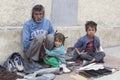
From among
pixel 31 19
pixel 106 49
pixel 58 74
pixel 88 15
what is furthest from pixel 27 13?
pixel 106 49

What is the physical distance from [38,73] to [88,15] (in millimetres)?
2876

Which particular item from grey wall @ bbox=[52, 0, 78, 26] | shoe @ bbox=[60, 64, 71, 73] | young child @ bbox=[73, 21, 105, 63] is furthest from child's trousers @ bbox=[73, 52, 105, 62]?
grey wall @ bbox=[52, 0, 78, 26]

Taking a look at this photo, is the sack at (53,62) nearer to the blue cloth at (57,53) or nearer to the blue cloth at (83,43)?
the blue cloth at (57,53)

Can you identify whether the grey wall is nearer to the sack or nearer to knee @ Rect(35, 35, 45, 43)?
knee @ Rect(35, 35, 45, 43)

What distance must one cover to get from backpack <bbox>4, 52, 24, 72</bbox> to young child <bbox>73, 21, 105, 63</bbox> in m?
1.22

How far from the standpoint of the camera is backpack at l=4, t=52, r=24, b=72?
526 cm

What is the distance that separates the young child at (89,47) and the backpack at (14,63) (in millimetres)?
1217

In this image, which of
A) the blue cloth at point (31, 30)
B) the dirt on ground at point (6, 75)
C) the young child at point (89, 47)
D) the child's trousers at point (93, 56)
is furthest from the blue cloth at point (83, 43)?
the dirt on ground at point (6, 75)

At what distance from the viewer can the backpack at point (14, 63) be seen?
5.26 m

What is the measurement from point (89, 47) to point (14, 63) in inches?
63.6

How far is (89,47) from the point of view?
20.2ft

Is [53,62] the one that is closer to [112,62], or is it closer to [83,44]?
[83,44]

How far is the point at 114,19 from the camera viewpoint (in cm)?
812

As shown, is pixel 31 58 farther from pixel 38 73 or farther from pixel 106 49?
pixel 106 49
